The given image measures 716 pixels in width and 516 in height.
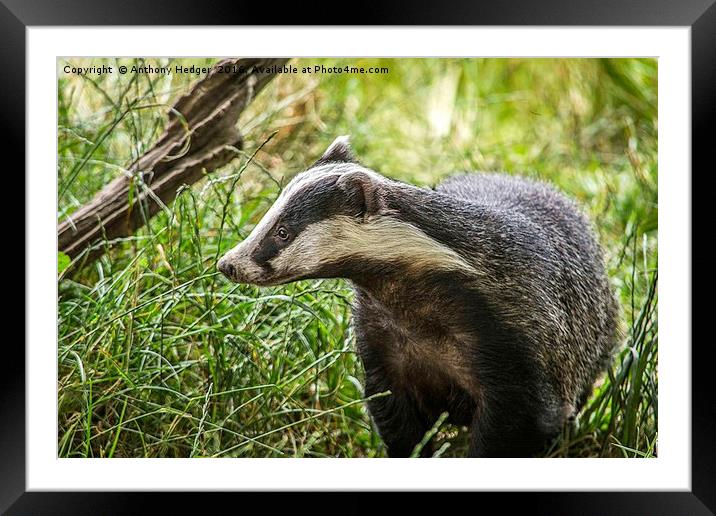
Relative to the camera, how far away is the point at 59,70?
3193 mm

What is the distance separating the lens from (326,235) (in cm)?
300

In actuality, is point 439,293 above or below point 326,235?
below

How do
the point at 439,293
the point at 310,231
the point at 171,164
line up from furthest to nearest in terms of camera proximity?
the point at 171,164 → the point at 439,293 → the point at 310,231

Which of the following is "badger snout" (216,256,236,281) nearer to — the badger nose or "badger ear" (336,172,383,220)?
the badger nose

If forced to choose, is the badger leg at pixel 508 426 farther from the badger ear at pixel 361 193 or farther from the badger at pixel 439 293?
the badger ear at pixel 361 193

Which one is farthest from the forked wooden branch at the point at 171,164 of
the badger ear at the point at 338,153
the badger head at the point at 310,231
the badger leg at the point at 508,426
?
the badger leg at the point at 508,426

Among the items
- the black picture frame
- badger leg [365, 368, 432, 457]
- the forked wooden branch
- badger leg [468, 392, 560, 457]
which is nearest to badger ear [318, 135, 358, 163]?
the black picture frame

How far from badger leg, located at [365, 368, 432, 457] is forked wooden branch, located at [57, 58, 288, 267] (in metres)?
1.11

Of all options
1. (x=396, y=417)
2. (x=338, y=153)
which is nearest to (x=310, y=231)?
(x=338, y=153)

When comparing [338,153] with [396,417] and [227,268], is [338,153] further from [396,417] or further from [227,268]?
[396,417]

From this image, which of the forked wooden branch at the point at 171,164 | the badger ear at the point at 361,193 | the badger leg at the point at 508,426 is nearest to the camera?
the badger ear at the point at 361,193
